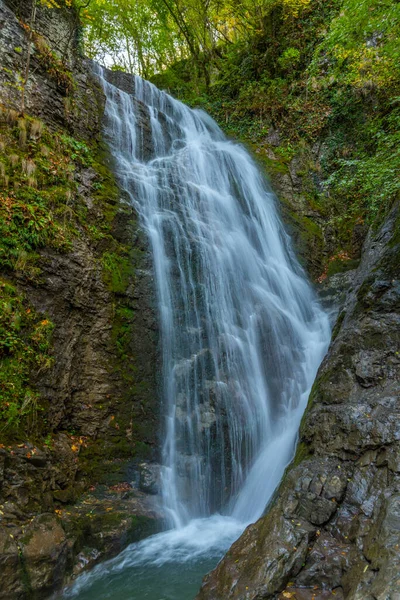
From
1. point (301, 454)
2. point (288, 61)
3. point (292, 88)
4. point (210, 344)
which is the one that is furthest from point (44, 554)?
point (288, 61)

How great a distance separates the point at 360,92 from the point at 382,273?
9.96 meters

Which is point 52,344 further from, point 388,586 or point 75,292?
point 388,586

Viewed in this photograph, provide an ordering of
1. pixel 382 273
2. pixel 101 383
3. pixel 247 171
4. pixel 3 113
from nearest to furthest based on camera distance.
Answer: pixel 382 273, pixel 101 383, pixel 3 113, pixel 247 171

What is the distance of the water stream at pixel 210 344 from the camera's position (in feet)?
16.9

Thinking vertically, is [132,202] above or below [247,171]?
below

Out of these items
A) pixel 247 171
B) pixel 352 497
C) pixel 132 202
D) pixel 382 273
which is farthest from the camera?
pixel 247 171

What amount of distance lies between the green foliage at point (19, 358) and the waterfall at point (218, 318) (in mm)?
2169

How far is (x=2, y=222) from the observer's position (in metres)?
5.70

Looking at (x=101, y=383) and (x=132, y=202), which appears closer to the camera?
(x=101, y=383)

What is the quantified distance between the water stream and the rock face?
146 cm

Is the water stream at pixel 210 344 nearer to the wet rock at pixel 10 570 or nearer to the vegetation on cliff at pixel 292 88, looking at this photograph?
the wet rock at pixel 10 570

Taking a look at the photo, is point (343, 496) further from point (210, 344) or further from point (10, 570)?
point (210, 344)

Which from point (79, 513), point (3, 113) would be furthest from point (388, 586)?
point (3, 113)

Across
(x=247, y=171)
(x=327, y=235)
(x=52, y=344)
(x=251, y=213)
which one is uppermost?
(x=247, y=171)
